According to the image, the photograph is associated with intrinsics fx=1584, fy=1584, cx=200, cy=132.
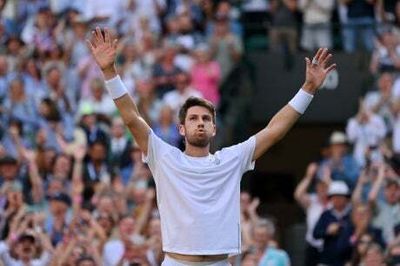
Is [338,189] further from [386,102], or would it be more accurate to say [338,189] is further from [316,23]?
[316,23]

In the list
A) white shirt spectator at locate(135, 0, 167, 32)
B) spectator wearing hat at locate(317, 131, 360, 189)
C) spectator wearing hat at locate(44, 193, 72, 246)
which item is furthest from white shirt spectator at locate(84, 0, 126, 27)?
spectator wearing hat at locate(44, 193, 72, 246)

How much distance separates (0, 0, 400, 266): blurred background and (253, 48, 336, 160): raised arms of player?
4.08 m

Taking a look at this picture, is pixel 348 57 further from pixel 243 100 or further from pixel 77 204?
pixel 77 204

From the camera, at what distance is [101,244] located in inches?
591

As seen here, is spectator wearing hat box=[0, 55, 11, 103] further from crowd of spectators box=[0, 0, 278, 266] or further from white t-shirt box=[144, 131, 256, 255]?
white t-shirt box=[144, 131, 256, 255]

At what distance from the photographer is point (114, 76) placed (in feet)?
31.8

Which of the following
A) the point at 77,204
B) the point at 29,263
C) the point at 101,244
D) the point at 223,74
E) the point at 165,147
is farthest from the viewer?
the point at 223,74

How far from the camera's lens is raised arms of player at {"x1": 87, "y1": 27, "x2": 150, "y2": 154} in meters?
9.70

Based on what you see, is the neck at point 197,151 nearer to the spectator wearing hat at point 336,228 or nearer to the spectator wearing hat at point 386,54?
the spectator wearing hat at point 336,228

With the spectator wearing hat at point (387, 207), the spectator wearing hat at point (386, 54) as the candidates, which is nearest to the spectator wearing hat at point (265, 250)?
the spectator wearing hat at point (387, 207)

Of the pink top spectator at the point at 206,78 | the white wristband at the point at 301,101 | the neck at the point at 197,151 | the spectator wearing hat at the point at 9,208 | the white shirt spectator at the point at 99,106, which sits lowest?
the spectator wearing hat at the point at 9,208

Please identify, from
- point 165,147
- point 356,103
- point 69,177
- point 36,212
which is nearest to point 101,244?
point 36,212

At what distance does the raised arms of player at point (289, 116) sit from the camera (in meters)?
9.97

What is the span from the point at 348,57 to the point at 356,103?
63cm
